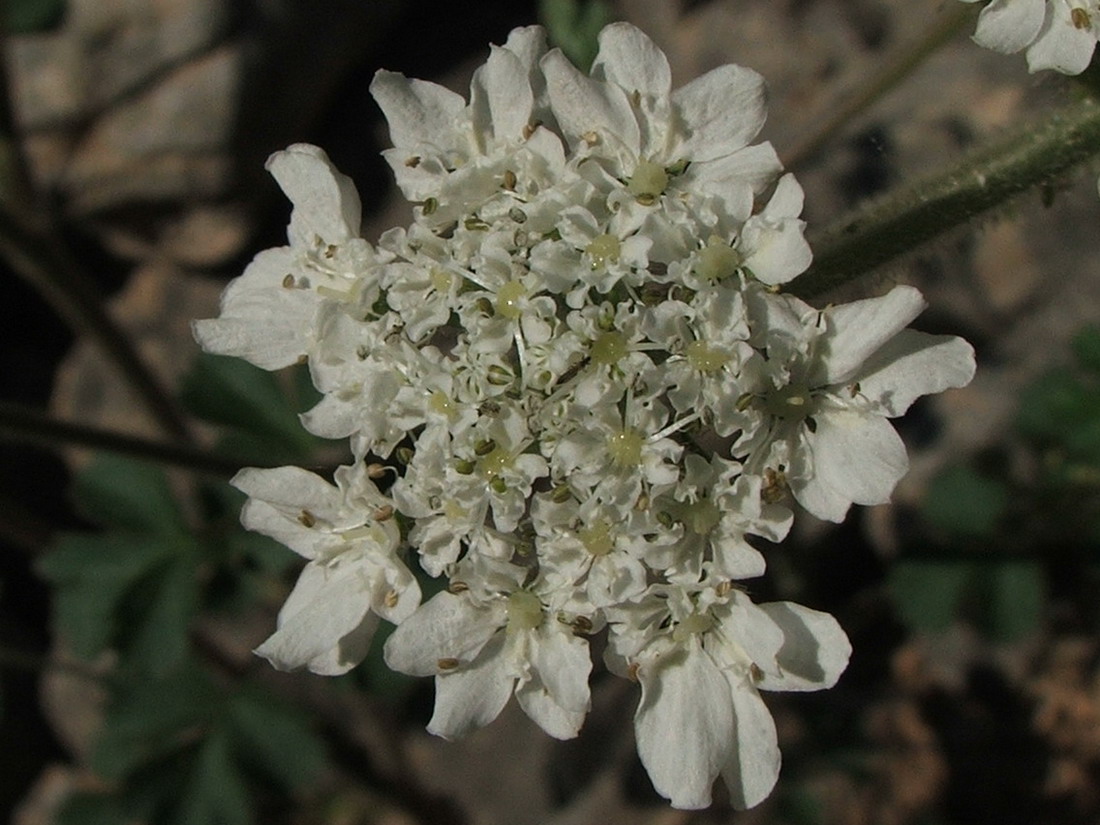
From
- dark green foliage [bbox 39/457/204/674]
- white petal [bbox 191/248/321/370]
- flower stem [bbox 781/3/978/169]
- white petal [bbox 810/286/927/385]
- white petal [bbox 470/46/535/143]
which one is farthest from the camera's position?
dark green foliage [bbox 39/457/204/674]

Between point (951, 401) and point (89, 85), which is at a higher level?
point (89, 85)

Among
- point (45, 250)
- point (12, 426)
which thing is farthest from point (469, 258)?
point (45, 250)

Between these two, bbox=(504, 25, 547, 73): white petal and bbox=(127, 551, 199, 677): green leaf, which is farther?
bbox=(127, 551, 199, 677): green leaf

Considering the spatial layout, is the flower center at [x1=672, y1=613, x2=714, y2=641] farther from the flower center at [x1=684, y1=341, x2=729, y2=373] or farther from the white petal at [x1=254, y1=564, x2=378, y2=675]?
the white petal at [x1=254, y1=564, x2=378, y2=675]

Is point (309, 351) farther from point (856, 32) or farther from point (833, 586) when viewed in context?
point (856, 32)

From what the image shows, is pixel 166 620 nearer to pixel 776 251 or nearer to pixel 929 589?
pixel 776 251

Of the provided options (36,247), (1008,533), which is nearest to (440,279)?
(36,247)

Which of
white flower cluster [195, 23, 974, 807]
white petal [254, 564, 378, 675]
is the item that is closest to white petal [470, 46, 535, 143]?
white flower cluster [195, 23, 974, 807]

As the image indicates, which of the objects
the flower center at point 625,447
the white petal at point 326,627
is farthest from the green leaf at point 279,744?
the flower center at point 625,447
